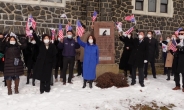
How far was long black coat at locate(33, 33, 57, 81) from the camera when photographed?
24.7 feet

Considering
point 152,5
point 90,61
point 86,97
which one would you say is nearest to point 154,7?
point 152,5

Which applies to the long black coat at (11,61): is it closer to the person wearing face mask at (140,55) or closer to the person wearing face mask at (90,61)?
the person wearing face mask at (90,61)

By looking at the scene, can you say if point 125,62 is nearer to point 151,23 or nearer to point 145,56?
point 145,56

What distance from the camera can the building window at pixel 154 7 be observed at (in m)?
15.5

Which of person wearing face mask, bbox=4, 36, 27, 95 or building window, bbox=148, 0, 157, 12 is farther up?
building window, bbox=148, 0, 157, 12

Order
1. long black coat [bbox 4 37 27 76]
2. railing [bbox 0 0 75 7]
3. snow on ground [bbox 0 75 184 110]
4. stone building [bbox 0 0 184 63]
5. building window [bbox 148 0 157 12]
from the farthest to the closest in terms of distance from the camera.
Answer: building window [bbox 148 0 157 12] < railing [bbox 0 0 75 7] < stone building [bbox 0 0 184 63] < long black coat [bbox 4 37 27 76] < snow on ground [bbox 0 75 184 110]

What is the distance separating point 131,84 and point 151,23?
26.3 ft

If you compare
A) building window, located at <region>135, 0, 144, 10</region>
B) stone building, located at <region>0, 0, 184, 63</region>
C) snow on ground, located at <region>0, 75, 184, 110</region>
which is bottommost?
snow on ground, located at <region>0, 75, 184, 110</region>

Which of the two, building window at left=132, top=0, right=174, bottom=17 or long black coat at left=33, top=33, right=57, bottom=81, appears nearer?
long black coat at left=33, top=33, right=57, bottom=81

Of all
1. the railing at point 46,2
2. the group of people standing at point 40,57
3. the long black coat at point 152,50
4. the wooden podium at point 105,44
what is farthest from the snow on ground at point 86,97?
the railing at point 46,2

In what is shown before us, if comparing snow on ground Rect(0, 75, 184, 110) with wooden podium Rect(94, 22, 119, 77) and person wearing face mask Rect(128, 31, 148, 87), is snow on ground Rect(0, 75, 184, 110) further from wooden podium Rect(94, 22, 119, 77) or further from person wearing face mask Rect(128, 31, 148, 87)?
wooden podium Rect(94, 22, 119, 77)

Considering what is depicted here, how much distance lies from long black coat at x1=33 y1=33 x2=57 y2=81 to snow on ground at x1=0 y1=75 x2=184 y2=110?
1.80 feet

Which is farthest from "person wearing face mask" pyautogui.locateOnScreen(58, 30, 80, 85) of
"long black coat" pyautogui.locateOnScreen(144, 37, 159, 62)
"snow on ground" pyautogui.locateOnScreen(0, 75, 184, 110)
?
"long black coat" pyautogui.locateOnScreen(144, 37, 159, 62)

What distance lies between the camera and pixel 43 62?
7543 mm
